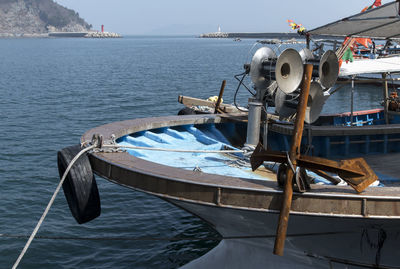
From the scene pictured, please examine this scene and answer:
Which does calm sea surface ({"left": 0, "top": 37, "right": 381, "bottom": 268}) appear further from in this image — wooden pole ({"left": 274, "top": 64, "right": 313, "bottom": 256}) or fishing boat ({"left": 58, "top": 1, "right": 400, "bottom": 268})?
wooden pole ({"left": 274, "top": 64, "right": 313, "bottom": 256})

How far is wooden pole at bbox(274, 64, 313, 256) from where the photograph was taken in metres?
6.48

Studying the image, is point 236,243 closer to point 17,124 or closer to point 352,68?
point 352,68

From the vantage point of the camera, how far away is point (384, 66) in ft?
41.5

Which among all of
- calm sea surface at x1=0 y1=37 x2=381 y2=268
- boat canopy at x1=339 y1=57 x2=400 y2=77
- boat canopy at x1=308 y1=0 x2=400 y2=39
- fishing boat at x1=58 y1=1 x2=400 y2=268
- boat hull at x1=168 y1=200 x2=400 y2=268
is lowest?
calm sea surface at x1=0 y1=37 x2=381 y2=268

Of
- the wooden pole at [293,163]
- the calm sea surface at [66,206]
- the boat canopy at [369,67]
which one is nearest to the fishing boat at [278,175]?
the wooden pole at [293,163]

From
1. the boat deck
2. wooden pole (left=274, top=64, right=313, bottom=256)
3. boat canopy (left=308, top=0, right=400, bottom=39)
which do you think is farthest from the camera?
boat canopy (left=308, top=0, right=400, bottom=39)

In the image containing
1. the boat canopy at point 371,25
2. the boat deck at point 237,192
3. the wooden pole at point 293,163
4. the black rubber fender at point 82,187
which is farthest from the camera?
the boat canopy at point 371,25

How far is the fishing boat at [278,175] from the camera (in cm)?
666

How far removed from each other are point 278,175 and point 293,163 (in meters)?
0.44

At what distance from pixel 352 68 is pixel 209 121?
3.71 m

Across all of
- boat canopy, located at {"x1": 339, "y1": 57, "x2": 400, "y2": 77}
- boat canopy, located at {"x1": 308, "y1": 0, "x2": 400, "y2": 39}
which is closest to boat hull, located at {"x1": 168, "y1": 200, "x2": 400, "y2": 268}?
boat canopy, located at {"x1": 308, "y1": 0, "x2": 400, "y2": 39}

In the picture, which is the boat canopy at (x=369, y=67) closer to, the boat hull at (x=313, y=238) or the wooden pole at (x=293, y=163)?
the boat hull at (x=313, y=238)

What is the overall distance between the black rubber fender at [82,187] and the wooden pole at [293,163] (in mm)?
3241

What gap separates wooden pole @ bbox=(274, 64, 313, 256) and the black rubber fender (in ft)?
10.6
